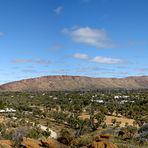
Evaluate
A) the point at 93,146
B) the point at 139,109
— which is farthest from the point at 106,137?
the point at 139,109

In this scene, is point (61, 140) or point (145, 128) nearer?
point (61, 140)

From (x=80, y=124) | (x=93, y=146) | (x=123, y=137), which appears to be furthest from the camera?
(x=80, y=124)

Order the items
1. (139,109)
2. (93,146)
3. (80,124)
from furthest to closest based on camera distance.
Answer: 1. (139,109)
2. (80,124)
3. (93,146)

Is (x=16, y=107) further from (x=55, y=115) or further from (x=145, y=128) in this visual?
(x=145, y=128)

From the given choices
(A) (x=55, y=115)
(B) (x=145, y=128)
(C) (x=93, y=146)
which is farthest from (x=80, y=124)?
(C) (x=93, y=146)

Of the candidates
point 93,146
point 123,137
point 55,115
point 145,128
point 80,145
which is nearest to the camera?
point 93,146

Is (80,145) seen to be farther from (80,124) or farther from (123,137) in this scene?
(80,124)

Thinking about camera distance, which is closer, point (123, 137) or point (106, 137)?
point (106, 137)

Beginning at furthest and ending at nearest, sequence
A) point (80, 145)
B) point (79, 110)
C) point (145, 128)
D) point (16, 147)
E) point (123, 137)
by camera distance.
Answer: point (79, 110) → point (145, 128) → point (123, 137) → point (16, 147) → point (80, 145)
